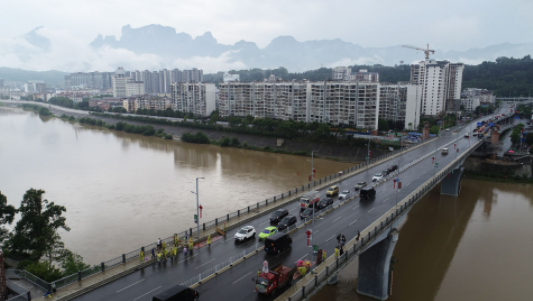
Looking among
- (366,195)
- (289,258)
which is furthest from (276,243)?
(366,195)

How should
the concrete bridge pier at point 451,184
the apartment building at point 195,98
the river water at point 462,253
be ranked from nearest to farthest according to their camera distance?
the river water at point 462,253 → the concrete bridge pier at point 451,184 → the apartment building at point 195,98

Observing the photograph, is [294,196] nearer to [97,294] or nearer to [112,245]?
[112,245]

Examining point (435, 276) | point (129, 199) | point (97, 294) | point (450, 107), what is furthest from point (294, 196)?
point (450, 107)

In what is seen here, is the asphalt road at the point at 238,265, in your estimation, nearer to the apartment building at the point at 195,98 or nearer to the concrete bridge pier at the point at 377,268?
the concrete bridge pier at the point at 377,268

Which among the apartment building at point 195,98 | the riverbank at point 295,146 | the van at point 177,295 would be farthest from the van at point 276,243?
the apartment building at point 195,98

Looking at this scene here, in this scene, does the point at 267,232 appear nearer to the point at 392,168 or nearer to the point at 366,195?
the point at 366,195
